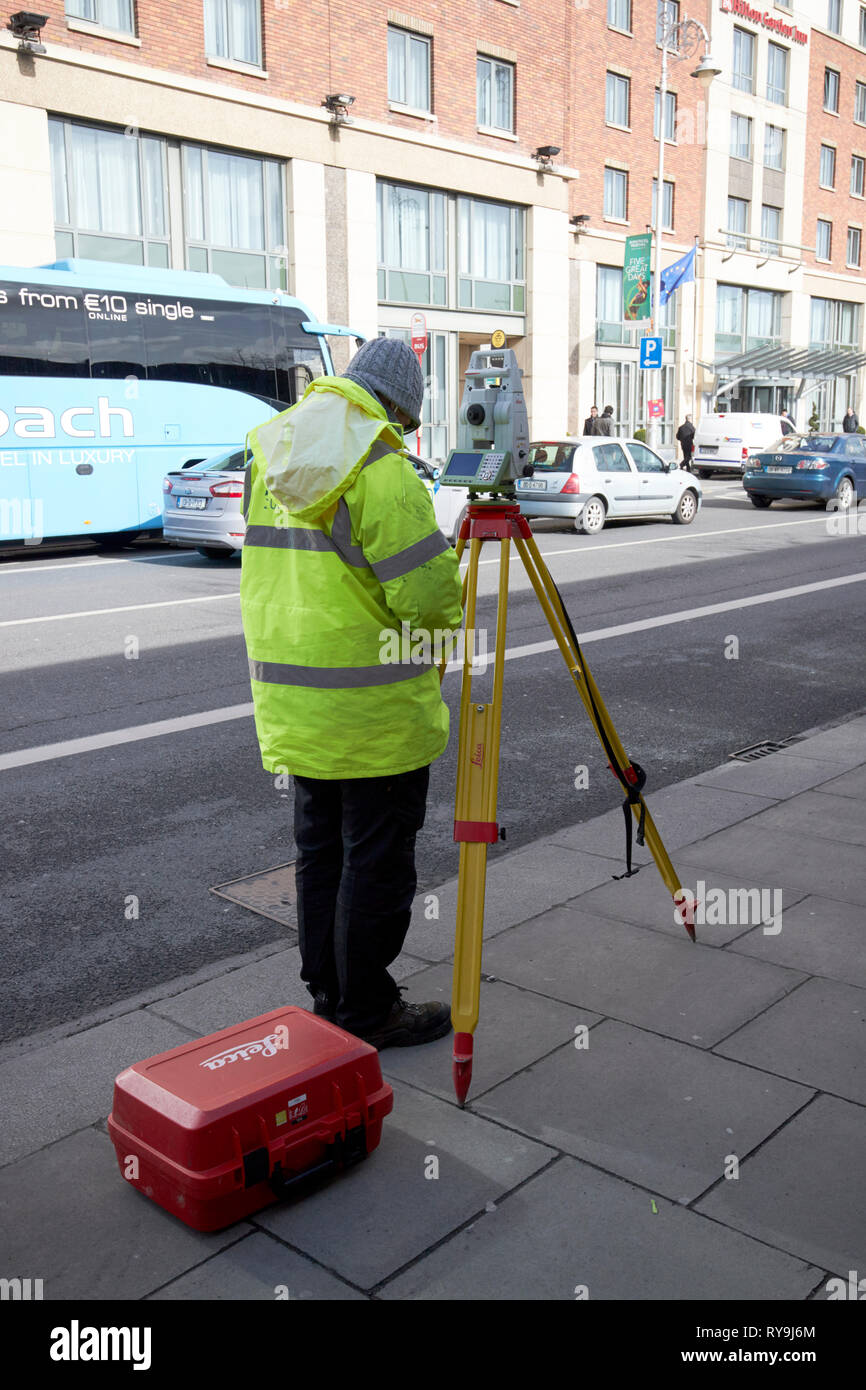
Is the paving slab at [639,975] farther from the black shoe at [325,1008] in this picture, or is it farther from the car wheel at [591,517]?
the car wheel at [591,517]

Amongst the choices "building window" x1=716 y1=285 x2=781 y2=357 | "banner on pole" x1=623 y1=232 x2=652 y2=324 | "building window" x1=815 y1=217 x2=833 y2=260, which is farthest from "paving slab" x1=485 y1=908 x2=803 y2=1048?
"building window" x1=815 y1=217 x2=833 y2=260

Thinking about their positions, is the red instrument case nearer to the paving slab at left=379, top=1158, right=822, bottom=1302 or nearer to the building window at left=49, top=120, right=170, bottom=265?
the paving slab at left=379, top=1158, right=822, bottom=1302

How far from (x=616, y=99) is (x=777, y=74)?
11528mm

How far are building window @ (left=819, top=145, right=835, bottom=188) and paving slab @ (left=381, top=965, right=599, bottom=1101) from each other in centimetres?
4984

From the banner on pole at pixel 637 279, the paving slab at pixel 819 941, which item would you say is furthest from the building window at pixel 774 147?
the paving slab at pixel 819 941

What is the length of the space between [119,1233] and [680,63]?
1635 inches

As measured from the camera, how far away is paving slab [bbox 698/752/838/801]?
5.96 m

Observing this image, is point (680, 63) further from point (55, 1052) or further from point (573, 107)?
point (55, 1052)

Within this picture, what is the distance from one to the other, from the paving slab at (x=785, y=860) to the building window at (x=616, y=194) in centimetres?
3393

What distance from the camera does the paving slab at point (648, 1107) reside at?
2869 millimetres

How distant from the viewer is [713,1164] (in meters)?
2.85

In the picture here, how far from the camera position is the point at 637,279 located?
33.2 m

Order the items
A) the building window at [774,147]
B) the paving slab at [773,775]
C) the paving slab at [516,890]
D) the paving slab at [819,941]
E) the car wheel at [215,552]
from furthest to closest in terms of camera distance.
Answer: the building window at [774,147]
the car wheel at [215,552]
the paving slab at [773,775]
the paving slab at [516,890]
the paving slab at [819,941]
